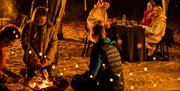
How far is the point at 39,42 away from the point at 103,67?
2.12 meters

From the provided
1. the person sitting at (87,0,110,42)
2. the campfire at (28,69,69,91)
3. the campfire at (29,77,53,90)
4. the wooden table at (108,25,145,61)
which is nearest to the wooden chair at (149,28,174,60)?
the wooden table at (108,25,145,61)

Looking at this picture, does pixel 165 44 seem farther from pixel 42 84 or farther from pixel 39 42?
pixel 42 84

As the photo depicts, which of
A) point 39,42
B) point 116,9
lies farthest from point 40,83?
point 116,9

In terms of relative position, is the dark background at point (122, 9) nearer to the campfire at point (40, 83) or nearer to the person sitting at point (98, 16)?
the person sitting at point (98, 16)

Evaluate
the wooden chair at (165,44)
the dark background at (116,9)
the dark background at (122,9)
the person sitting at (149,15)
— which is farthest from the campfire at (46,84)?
the dark background at (122,9)

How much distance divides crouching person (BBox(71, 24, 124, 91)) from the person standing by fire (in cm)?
137

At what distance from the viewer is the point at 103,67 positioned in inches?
271

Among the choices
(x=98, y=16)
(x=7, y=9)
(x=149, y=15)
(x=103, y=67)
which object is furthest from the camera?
(x=7, y=9)

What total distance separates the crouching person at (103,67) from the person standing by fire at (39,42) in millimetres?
1373

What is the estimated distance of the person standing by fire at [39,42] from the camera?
8.05 metres

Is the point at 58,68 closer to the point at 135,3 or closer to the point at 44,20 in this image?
the point at 44,20

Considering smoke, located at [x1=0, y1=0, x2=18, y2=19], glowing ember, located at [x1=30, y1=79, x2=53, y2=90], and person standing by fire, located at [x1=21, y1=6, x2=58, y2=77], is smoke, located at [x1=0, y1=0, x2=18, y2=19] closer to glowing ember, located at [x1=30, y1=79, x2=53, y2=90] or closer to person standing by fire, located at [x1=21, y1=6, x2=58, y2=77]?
person standing by fire, located at [x1=21, y1=6, x2=58, y2=77]

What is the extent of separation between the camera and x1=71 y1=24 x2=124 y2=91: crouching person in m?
6.77

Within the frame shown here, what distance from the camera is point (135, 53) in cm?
1162
